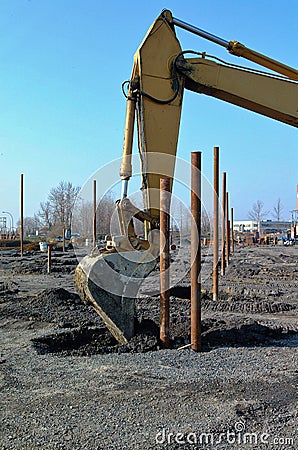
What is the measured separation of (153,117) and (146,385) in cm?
344

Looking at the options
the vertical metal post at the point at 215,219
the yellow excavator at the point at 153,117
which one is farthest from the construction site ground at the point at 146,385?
the vertical metal post at the point at 215,219

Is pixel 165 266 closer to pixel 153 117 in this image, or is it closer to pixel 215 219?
pixel 153 117

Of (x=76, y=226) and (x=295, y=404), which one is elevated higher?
(x=76, y=226)

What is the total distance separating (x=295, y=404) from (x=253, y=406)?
0.37m

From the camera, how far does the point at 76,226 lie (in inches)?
920

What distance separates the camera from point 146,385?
15.8ft

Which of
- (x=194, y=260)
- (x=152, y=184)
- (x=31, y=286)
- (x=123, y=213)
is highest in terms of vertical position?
(x=152, y=184)

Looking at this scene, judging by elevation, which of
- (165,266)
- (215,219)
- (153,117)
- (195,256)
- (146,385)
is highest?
(153,117)

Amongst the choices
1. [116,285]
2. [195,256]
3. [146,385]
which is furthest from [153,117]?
[146,385]

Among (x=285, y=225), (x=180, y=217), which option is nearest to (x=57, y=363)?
(x=180, y=217)

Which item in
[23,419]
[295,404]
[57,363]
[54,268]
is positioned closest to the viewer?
[23,419]

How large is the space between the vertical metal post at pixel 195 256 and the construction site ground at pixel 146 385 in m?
0.23

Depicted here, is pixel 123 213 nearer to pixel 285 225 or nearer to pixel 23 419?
pixel 23 419

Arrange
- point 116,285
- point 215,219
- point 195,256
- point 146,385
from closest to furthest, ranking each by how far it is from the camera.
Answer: point 146,385 → point 195,256 → point 116,285 → point 215,219
